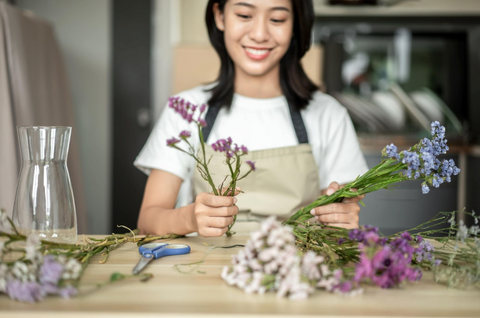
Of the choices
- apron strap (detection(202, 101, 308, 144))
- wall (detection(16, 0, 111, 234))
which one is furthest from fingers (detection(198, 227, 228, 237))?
wall (detection(16, 0, 111, 234))

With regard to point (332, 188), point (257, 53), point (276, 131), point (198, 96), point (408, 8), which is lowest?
point (332, 188)

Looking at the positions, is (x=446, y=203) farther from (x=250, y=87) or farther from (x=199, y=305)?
(x=199, y=305)

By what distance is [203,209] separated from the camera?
999 millimetres

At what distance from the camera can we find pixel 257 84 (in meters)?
1.60

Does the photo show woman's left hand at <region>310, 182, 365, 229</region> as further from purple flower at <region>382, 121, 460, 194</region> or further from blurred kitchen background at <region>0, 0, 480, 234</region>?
blurred kitchen background at <region>0, 0, 480, 234</region>

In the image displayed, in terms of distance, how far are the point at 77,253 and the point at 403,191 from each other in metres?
2.12

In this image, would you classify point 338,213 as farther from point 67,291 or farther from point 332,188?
point 67,291

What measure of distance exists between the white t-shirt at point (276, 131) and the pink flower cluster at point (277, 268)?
32.9 inches

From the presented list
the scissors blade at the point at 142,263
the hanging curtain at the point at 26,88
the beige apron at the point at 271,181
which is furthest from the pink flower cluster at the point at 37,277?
the hanging curtain at the point at 26,88

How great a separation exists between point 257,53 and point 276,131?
0.25 m

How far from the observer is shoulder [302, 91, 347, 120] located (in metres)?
1.60

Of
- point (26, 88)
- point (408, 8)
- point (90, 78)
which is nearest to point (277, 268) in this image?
point (26, 88)

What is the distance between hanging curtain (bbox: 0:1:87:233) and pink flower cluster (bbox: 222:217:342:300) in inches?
53.4

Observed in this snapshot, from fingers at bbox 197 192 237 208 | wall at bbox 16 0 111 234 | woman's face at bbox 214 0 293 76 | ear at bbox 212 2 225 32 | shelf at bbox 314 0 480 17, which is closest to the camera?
fingers at bbox 197 192 237 208
